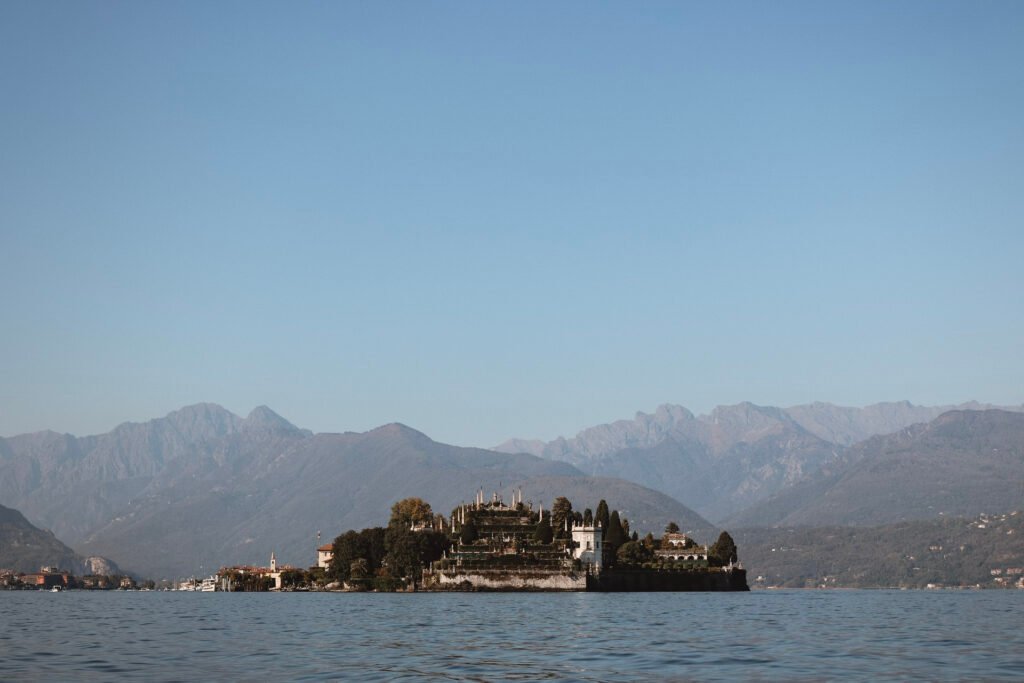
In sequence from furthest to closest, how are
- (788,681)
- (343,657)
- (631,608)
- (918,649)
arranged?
(631,608), (918,649), (343,657), (788,681)

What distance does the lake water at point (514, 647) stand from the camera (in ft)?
222

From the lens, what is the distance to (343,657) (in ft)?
256

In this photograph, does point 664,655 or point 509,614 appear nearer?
point 664,655

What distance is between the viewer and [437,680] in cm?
6444

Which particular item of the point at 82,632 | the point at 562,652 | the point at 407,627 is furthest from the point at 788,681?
the point at 82,632

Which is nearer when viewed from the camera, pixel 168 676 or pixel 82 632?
pixel 168 676

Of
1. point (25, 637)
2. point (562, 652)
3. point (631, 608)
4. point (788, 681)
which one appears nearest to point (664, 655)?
point (562, 652)

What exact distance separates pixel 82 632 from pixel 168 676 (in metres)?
43.8

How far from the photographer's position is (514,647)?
283ft

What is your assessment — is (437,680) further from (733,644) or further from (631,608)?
(631,608)

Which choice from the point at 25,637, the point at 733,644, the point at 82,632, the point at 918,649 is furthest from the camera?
the point at 82,632

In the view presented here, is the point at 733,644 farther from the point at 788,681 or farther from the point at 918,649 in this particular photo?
the point at 788,681

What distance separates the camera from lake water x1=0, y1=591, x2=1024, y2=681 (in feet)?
222

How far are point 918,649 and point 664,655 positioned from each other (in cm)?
1666
